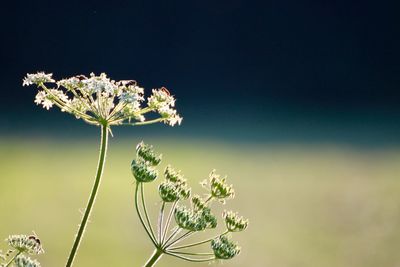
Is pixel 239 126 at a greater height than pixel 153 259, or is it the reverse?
pixel 239 126

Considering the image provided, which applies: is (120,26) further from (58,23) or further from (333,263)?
(333,263)

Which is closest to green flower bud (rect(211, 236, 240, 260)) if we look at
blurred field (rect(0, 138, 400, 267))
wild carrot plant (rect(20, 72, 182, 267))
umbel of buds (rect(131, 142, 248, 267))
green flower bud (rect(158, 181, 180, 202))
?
umbel of buds (rect(131, 142, 248, 267))

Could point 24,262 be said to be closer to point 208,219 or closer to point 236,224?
point 208,219

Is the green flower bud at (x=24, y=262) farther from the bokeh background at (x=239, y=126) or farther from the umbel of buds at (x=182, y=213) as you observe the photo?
the bokeh background at (x=239, y=126)

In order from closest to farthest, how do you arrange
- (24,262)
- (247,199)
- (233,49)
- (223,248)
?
(24,262) → (223,248) → (247,199) → (233,49)

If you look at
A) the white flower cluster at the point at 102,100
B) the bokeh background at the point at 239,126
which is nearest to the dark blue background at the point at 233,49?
the bokeh background at the point at 239,126

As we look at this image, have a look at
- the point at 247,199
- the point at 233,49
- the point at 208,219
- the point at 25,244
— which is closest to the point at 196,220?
the point at 208,219

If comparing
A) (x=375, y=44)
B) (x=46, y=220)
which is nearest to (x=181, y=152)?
(x=46, y=220)

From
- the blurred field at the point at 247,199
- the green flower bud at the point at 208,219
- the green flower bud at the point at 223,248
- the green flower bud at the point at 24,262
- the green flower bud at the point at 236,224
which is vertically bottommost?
the green flower bud at the point at 24,262
